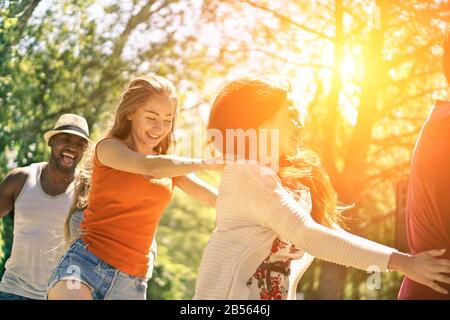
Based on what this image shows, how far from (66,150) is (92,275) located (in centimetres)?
246

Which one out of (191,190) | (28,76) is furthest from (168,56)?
(191,190)

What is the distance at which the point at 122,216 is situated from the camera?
3367 mm

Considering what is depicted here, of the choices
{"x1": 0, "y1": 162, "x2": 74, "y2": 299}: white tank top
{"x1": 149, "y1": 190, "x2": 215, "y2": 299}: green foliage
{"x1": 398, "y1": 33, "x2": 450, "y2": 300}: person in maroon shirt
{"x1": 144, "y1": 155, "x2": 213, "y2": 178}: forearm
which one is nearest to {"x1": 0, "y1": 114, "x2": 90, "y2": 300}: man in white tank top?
{"x1": 0, "y1": 162, "x2": 74, "y2": 299}: white tank top

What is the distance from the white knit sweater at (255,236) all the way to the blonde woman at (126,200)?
0.47 metres

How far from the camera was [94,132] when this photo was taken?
10664 mm

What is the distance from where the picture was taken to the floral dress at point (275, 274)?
2707 mm

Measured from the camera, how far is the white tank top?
4.98 meters

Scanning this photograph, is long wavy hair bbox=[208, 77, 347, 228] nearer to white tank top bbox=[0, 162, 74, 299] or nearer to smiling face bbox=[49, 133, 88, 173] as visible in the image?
white tank top bbox=[0, 162, 74, 299]

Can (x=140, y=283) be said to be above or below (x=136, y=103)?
below

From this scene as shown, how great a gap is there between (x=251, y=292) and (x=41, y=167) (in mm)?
3170

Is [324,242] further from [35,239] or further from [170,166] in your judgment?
[35,239]

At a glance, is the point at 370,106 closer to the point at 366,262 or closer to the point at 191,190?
the point at 191,190

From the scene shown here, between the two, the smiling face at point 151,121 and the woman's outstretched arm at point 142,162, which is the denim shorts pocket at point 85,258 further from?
the smiling face at point 151,121

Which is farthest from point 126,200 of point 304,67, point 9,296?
point 304,67
